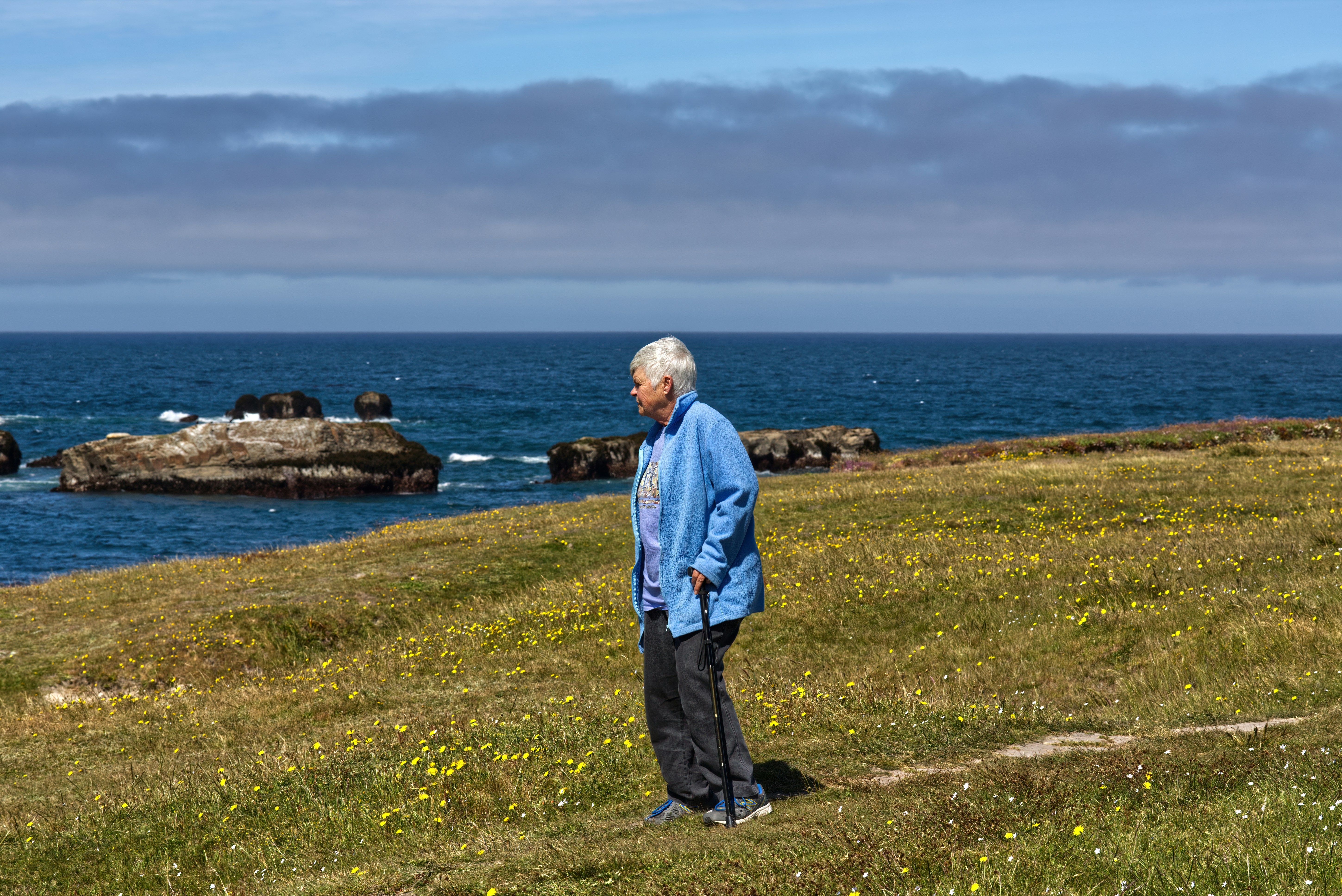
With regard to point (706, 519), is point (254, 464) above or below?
below

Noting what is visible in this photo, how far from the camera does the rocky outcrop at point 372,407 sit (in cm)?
9925

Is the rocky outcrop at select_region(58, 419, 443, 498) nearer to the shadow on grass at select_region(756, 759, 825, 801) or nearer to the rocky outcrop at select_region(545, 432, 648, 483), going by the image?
the rocky outcrop at select_region(545, 432, 648, 483)

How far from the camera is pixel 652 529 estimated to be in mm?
7270

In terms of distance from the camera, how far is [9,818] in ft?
32.0

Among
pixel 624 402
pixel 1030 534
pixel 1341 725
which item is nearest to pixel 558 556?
pixel 1030 534

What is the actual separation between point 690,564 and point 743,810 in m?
1.79

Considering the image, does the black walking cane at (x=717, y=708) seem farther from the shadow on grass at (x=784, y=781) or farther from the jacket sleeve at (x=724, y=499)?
the shadow on grass at (x=784, y=781)

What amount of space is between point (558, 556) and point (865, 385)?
446ft

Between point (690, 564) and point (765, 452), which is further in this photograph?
point (765, 452)

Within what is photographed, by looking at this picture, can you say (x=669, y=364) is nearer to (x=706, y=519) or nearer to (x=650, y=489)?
(x=650, y=489)

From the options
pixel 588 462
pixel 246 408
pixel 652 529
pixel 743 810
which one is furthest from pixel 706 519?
pixel 246 408

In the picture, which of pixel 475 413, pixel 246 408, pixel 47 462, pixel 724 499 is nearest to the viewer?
pixel 724 499

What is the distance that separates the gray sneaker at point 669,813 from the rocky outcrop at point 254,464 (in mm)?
53850

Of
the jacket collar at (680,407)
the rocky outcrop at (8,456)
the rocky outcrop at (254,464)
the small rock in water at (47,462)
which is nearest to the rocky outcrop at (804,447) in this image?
the rocky outcrop at (254,464)
